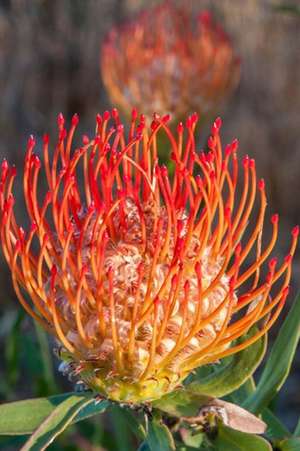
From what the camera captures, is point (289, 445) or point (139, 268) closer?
point (139, 268)

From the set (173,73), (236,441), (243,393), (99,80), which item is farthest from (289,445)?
(99,80)

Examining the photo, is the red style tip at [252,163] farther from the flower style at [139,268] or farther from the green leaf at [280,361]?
the green leaf at [280,361]

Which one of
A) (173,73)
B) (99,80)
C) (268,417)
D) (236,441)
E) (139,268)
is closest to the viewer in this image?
(139,268)

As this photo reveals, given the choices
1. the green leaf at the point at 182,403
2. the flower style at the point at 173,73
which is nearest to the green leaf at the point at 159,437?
the green leaf at the point at 182,403

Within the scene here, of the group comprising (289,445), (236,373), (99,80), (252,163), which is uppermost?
(99,80)

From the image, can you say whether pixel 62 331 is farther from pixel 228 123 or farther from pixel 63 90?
pixel 63 90

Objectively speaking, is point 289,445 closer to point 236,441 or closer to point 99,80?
point 236,441

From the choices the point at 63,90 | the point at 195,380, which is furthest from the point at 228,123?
the point at 195,380
